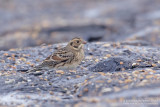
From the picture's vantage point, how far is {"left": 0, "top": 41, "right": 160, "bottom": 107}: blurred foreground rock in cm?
738

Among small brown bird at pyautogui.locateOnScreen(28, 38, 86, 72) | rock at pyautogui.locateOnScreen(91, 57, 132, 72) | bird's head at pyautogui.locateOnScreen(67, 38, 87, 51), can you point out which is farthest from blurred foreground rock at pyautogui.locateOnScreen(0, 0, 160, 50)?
small brown bird at pyautogui.locateOnScreen(28, 38, 86, 72)

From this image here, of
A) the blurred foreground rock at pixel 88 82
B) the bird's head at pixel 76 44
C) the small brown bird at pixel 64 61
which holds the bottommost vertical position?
the blurred foreground rock at pixel 88 82

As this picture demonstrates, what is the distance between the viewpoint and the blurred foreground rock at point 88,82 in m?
7.38

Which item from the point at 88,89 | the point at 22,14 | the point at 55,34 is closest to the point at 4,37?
the point at 55,34

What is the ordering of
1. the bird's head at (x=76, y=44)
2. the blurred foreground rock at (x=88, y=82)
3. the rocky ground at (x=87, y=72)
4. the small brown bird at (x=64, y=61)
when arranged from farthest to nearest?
1. the bird's head at (x=76, y=44)
2. the small brown bird at (x=64, y=61)
3. the rocky ground at (x=87, y=72)
4. the blurred foreground rock at (x=88, y=82)

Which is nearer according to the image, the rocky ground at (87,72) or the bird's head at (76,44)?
the rocky ground at (87,72)

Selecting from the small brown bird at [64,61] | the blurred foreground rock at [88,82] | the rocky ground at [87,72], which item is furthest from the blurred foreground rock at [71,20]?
the small brown bird at [64,61]

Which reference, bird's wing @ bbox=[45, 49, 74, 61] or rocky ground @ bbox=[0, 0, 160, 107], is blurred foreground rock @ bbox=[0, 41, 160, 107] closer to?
rocky ground @ bbox=[0, 0, 160, 107]

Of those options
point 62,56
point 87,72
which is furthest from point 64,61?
point 87,72

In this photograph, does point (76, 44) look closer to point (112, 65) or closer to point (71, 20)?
point (112, 65)

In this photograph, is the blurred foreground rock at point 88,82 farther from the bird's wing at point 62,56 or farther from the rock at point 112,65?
the bird's wing at point 62,56

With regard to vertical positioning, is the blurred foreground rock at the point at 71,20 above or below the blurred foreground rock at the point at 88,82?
above

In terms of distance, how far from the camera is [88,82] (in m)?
8.30

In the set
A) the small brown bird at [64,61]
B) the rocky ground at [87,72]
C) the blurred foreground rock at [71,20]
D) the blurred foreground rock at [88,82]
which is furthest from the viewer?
the blurred foreground rock at [71,20]
